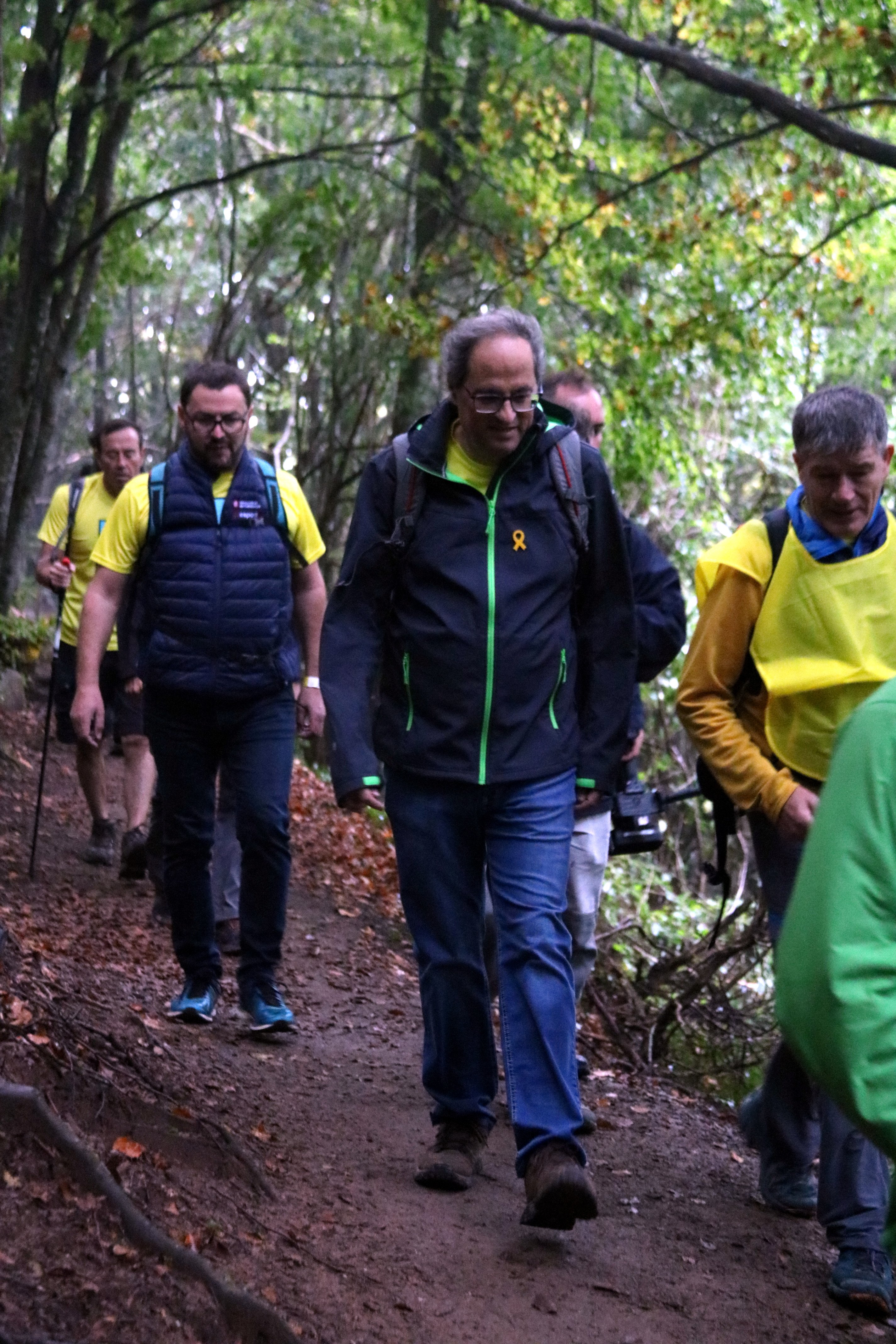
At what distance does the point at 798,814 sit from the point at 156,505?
2.92 m

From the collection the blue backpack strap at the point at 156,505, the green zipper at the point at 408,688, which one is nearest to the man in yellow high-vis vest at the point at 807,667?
the green zipper at the point at 408,688

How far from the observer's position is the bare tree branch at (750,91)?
Result: 27.1 ft

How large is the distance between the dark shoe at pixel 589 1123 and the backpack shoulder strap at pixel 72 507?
551 cm

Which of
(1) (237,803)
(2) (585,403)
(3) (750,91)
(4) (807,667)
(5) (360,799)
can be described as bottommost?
(1) (237,803)

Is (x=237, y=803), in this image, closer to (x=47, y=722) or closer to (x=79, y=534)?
(x=47, y=722)

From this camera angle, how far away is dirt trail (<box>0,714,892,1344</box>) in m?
3.45

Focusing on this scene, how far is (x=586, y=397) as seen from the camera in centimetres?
616

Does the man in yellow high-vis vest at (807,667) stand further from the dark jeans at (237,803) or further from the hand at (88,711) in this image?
the hand at (88,711)

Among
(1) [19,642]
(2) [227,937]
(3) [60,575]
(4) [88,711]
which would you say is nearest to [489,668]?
(4) [88,711]

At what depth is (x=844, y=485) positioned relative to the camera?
4402 millimetres

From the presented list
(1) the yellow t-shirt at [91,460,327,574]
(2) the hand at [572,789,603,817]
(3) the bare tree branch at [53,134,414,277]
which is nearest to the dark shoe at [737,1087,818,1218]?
(2) the hand at [572,789,603,817]

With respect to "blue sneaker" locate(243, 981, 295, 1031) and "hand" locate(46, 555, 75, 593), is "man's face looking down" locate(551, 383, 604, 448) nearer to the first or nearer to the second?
"blue sneaker" locate(243, 981, 295, 1031)

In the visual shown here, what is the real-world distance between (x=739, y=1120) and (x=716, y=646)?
1575mm

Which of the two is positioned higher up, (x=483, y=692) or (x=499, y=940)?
(x=483, y=692)
